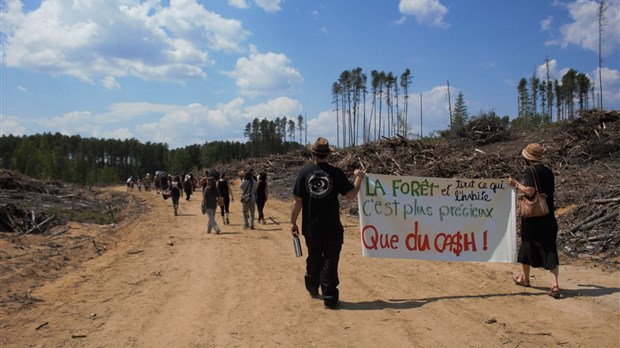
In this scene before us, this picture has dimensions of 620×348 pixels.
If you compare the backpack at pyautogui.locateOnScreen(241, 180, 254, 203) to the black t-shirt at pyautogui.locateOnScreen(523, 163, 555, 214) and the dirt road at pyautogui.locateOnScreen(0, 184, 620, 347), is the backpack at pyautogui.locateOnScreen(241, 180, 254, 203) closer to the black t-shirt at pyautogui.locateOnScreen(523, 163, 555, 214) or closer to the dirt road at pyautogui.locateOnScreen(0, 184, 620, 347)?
the dirt road at pyautogui.locateOnScreen(0, 184, 620, 347)

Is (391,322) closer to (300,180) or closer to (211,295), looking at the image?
(300,180)

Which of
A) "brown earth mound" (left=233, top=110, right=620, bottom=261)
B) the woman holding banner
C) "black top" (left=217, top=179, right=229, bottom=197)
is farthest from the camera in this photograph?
"black top" (left=217, top=179, right=229, bottom=197)

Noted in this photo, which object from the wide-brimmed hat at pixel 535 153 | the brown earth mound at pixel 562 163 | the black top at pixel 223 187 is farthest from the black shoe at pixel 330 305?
the black top at pixel 223 187

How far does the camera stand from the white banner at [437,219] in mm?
6691

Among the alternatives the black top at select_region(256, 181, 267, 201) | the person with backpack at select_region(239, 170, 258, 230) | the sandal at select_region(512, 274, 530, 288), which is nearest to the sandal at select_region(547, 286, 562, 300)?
the sandal at select_region(512, 274, 530, 288)

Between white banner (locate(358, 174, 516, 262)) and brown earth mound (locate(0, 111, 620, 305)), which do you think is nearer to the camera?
white banner (locate(358, 174, 516, 262))

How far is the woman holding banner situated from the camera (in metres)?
5.89

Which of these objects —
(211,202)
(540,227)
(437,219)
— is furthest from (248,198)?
(540,227)

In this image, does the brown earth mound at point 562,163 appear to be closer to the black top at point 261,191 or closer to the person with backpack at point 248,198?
the black top at point 261,191

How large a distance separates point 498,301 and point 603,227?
16.0ft

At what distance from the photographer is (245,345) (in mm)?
4402

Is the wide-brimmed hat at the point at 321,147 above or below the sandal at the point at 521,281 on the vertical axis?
above

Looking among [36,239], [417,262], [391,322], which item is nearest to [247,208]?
[36,239]

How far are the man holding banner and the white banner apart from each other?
1114 mm
